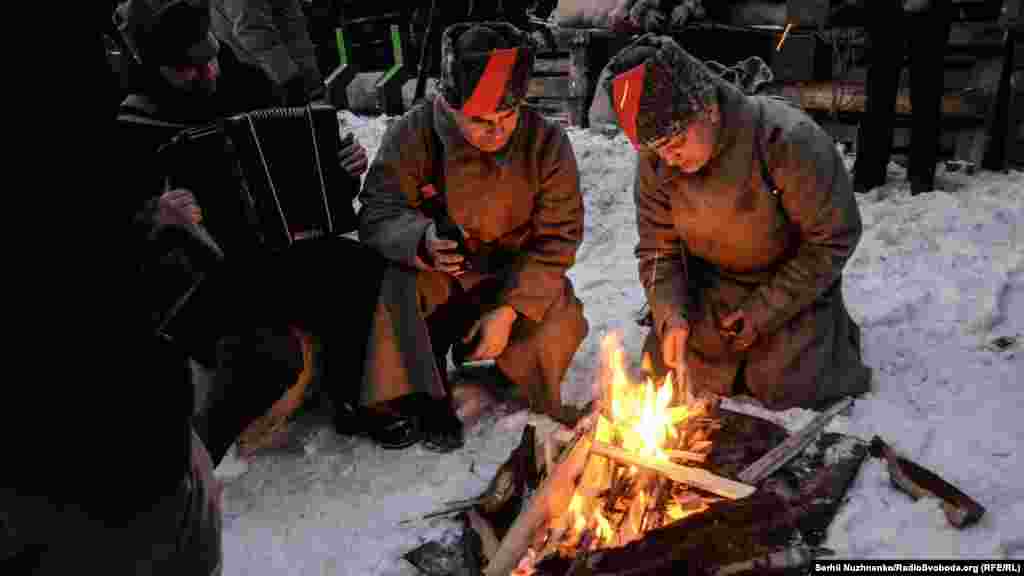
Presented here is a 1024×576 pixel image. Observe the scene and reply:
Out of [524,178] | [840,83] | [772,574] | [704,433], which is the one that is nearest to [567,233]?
[524,178]

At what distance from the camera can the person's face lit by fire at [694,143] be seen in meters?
3.16

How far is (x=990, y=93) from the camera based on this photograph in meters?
6.36

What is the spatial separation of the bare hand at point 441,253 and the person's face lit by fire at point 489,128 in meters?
0.48

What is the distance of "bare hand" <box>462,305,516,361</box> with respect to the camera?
145 inches

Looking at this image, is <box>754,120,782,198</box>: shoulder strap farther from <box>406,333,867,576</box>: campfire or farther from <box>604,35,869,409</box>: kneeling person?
<box>406,333,867,576</box>: campfire

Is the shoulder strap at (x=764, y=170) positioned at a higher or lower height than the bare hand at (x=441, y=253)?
higher

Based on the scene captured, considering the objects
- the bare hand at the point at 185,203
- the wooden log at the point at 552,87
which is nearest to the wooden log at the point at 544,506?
the bare hand at the point at 185,203

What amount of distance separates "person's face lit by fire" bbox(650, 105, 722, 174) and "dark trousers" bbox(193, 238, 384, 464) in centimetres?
154

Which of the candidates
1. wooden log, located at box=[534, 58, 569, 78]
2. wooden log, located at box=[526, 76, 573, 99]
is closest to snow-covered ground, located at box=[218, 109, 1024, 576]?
wooden log, located at box=[526, 76, 573, 99]

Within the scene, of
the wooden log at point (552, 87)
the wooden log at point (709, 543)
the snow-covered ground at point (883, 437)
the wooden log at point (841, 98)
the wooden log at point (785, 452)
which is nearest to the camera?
the wooden log at point (709, 543)

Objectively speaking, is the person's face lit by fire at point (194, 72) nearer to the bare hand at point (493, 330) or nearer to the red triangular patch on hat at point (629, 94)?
the bare hand at point (493, 330)

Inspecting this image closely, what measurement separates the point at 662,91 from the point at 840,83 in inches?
203

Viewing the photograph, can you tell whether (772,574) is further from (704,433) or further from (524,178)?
(524,178)

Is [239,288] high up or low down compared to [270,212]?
down
